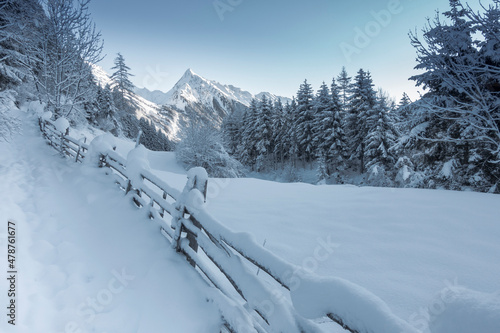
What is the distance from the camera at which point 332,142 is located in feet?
91.5

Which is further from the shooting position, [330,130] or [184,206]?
[330,130]

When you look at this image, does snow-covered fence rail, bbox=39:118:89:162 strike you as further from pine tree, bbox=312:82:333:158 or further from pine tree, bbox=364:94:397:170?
pine tree, bbox=312:82:333:158

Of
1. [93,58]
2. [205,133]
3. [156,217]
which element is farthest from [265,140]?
[156,217]

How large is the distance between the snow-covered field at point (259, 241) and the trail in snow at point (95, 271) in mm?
14

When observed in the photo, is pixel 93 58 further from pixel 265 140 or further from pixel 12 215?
pixel 265 140

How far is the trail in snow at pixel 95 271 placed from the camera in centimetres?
244

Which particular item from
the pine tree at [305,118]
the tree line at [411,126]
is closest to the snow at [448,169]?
the tree line at [411,126]

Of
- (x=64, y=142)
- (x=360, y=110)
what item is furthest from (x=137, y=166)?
(x=360, y=110)

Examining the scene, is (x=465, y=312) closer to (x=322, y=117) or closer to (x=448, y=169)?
(x=448, y=169)

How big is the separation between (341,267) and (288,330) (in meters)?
1.97

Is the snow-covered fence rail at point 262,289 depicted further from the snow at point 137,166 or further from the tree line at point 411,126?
the tree line at point 411,126
